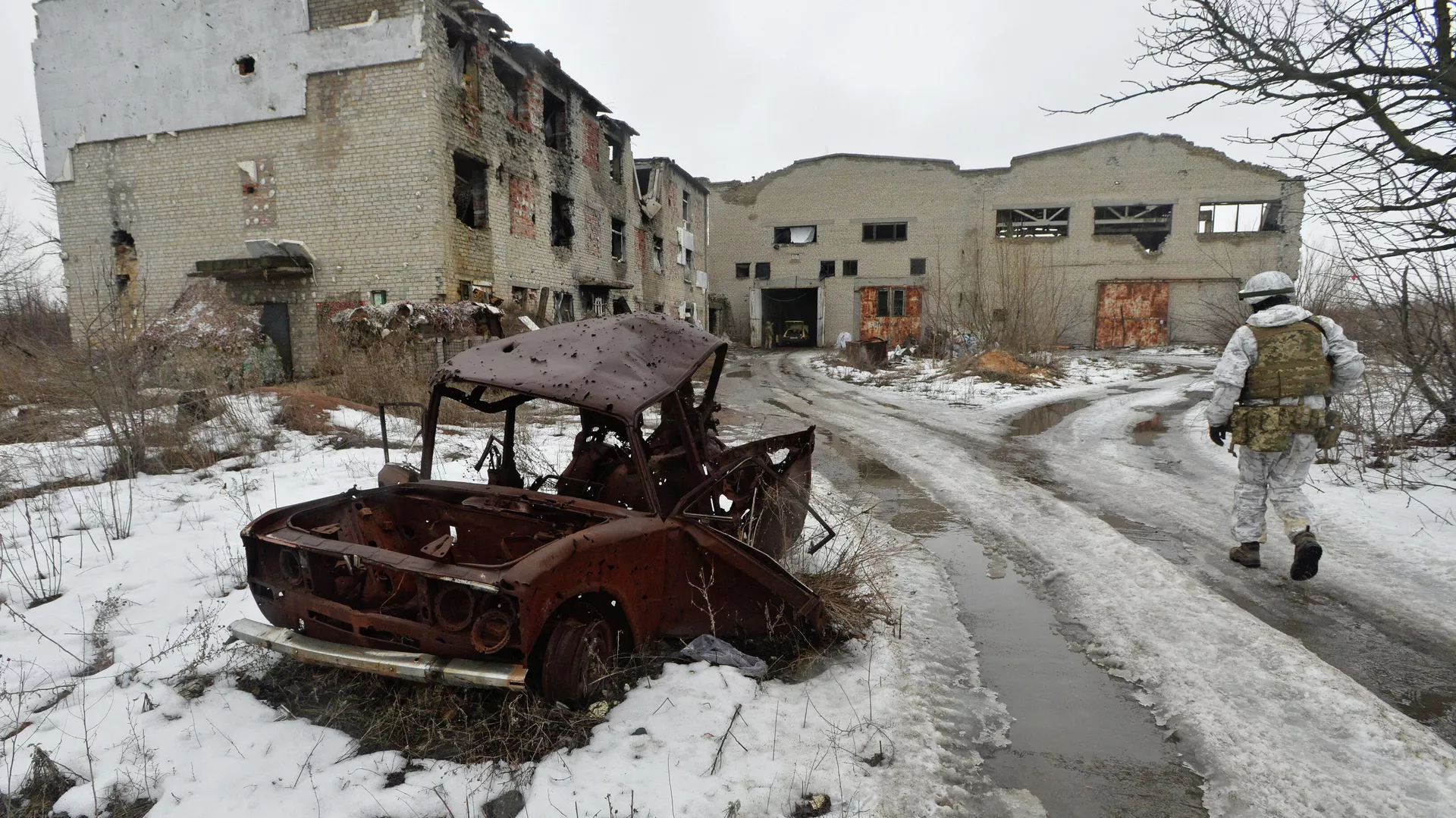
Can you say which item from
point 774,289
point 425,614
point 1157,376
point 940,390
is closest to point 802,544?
point 425,614

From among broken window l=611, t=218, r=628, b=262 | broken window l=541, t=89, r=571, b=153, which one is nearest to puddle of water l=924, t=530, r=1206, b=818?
broken window l=541, t=89, r=571, b=153

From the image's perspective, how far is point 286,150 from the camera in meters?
15.5

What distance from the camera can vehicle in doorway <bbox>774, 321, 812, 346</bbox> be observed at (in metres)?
37.2

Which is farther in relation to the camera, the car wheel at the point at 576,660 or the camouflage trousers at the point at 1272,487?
the camouflage trousers at the point at 1272,487

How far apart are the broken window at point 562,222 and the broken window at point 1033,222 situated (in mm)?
22060

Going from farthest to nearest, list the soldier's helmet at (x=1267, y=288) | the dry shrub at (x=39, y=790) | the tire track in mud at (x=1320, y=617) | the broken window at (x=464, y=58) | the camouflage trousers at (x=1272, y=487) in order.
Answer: the broken window at (x=464, y=58)
the soldier's helmet at (x=1267, y=288)
the camouflage trousers at (x=1272, y=487)
the tire track in mud at (x=1320, y=617)
the dry shrub at (x=39, y=790)

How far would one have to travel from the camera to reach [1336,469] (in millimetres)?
6832

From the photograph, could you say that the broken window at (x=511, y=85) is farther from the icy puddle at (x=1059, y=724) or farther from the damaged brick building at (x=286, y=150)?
the icy puddle at (x=1059, y=724)

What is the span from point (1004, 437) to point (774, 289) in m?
30.2

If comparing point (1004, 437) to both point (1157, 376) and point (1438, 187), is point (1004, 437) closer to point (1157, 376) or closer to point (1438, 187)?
point (1438, 187)

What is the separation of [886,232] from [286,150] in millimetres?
27443

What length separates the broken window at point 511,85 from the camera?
17609 mm

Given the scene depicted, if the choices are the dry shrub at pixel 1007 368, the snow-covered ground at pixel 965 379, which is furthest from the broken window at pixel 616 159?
the dry shrub at pixel 1007 368

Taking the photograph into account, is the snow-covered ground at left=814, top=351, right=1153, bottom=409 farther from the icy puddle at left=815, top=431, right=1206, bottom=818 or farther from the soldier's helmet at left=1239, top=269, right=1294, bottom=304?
Result: the icy puddle at left=815, top=431, right=1206, bottom=818
